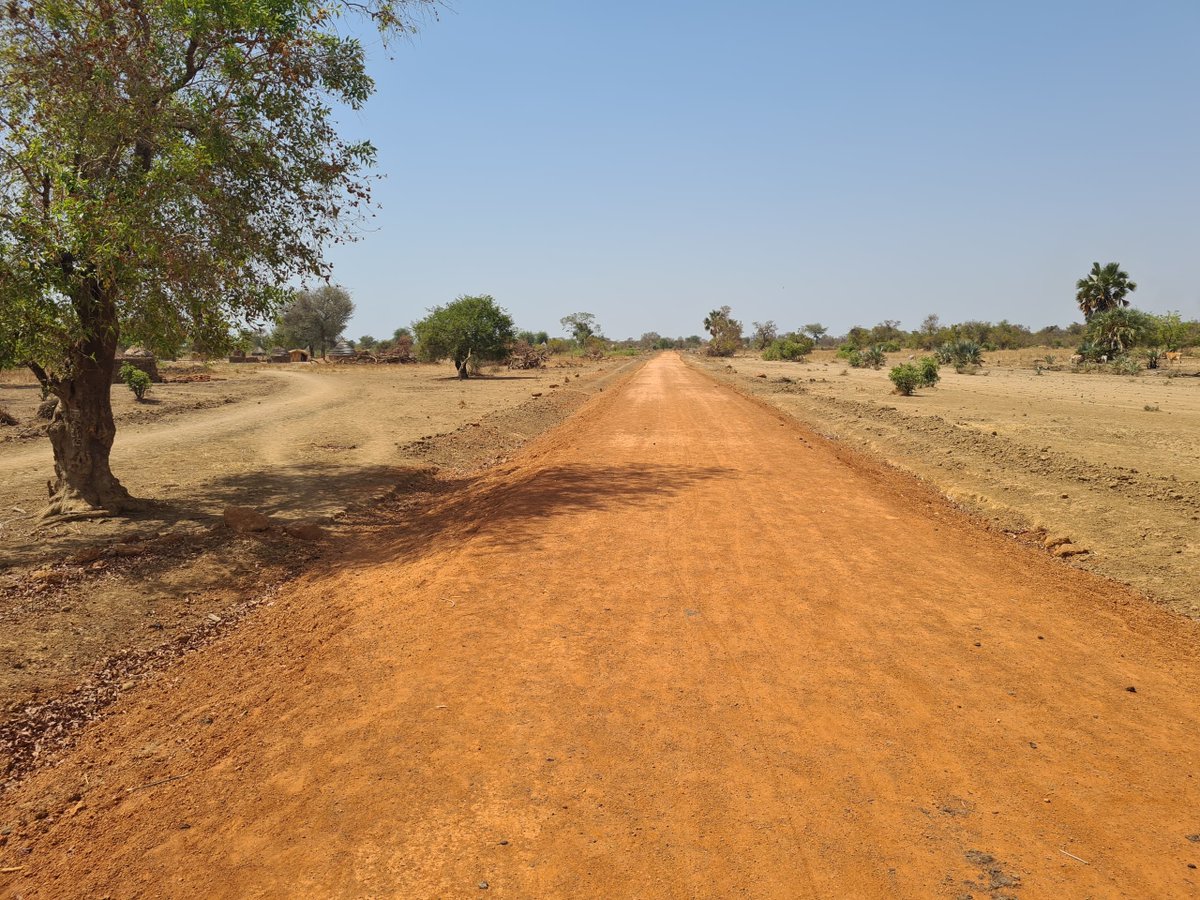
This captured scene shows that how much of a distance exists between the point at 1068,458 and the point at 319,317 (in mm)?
79110

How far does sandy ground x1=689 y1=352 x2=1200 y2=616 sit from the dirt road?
1448 mm

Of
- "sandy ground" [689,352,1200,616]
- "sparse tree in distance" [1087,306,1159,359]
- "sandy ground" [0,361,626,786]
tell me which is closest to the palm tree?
"sparse tree in distance" [1087,306,1159,359]

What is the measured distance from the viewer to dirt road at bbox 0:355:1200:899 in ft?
11.4

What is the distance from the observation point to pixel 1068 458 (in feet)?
47.8

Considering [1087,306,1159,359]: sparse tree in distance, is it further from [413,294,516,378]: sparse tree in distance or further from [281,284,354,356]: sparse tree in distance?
[281,284,354,356]: sparse tree in distance

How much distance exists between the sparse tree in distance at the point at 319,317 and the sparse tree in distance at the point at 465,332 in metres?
34.4

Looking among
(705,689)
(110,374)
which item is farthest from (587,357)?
(705,689)

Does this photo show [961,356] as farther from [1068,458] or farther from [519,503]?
[519,503]

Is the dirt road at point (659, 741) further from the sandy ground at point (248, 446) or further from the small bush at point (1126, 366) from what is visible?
the small bush at point (1126, 366)

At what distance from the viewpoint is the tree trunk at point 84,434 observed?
1035cm

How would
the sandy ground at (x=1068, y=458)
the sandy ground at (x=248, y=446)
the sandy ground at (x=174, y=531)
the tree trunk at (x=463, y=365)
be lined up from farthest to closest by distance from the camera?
the tree trunk at (x=463, y=365), the sandy ground at (x=248, y=446), the sandy ground at (x=1068, y=458), the sandy ground at (x=174, y=531)

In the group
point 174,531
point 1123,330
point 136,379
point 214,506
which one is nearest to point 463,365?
point 136,379

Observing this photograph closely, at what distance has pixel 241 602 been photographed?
8273 mm

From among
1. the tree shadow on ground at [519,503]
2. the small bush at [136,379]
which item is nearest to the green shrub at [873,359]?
the tree shadow on ground at [519,503]
